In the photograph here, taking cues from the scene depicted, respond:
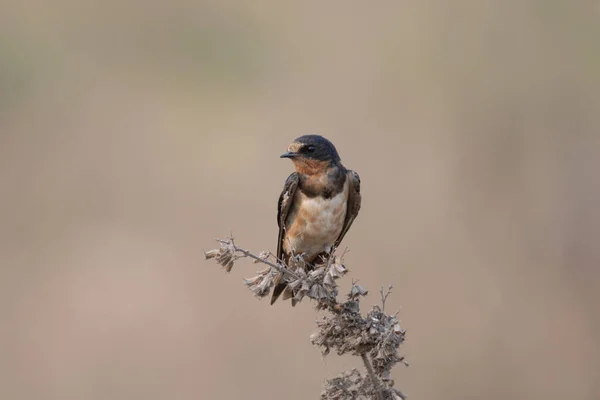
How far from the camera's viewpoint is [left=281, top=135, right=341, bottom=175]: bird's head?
4851 mm

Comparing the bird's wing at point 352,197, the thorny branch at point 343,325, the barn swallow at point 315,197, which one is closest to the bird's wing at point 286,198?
the barn swallow at point 315,197

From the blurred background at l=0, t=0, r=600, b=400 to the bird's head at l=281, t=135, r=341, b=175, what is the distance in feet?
4.56

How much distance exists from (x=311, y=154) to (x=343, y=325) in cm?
182

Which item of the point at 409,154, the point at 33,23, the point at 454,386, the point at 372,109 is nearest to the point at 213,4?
the point at 33,23

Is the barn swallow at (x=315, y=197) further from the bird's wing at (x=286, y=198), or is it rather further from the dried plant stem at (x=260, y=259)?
the dried plant stem at (x=260, y=259)

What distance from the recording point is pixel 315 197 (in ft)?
16.2

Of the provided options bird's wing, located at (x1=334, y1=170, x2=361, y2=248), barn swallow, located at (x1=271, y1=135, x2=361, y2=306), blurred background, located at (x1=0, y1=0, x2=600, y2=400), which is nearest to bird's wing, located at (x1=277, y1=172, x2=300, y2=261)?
barn swallow, located at (x1=271, y1=135, x2=361, y2=306)

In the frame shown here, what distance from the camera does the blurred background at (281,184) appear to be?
6.63 metres

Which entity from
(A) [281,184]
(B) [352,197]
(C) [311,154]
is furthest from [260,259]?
(A) [281,184]

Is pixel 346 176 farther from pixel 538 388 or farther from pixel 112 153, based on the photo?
pixel 112 153

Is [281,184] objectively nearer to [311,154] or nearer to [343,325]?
[311,154]

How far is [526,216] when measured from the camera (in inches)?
285

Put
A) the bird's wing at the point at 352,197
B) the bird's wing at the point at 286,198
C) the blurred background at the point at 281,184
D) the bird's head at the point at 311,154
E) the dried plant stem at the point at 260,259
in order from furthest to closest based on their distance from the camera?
the blurred background at the point at 281,184, the bird's wing at the point at 352,197, the bird's wing at the point at 286,198, the bird's head at the point at 311,154, the dried plant stem at the point at 260,259

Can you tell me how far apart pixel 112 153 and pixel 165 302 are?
243 cm
